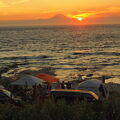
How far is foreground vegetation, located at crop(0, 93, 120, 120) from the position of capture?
23.9ft

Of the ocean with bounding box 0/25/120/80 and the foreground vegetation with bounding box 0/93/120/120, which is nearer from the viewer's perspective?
the foreground vegetation with bounding box 0/93/120/120

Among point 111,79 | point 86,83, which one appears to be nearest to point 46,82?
point 86,83

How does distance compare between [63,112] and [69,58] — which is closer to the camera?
[63,112]

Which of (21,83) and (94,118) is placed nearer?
(94,118)

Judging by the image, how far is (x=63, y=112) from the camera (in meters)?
7.45

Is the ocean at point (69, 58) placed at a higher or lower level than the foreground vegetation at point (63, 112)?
lower

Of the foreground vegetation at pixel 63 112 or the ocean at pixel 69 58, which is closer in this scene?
the foreground vegetation at pixel 63 112

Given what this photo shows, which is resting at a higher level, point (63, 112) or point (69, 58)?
point (63, 112)

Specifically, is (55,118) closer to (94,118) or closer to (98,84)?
(94,118)

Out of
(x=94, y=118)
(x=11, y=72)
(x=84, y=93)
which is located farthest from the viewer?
(x=11, y=72)

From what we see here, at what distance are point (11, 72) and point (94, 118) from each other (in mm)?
31411

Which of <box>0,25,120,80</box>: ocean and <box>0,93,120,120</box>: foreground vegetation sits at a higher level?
<box>0,93,120,120</box>: foreground vegetation

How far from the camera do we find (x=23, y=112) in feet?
24.9

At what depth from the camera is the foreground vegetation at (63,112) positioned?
7.28 metres
